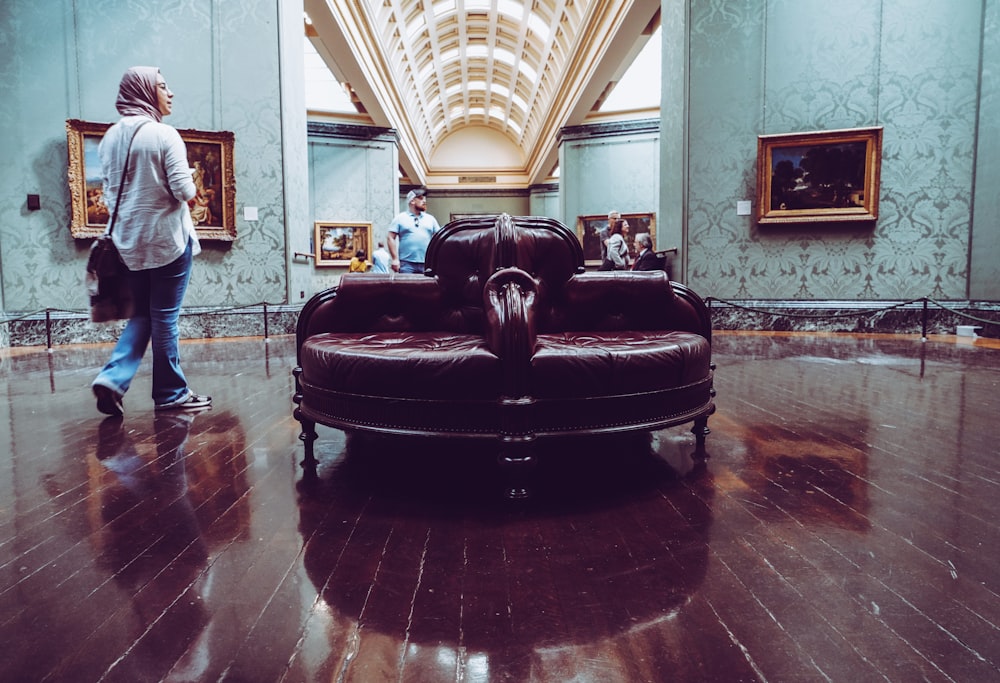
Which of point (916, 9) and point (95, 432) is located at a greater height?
point (916, 9)

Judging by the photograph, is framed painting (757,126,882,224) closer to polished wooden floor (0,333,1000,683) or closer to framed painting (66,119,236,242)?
polished wooden floor (0,333,1000,683)

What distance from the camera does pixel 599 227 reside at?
624 inches

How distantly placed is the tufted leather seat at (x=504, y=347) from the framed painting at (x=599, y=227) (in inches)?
508

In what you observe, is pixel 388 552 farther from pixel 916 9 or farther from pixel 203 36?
pixel 916 9

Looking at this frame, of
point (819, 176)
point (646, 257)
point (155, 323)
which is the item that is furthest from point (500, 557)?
point (819, 176)

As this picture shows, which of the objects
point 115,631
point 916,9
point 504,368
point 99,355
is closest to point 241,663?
point 115,631

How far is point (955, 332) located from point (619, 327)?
290 inches

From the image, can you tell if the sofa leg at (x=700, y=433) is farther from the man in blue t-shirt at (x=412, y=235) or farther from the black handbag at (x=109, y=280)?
the man in blue t-shirt at (x=412, y=235)

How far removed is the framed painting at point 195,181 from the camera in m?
7.55

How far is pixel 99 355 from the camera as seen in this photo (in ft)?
21.1

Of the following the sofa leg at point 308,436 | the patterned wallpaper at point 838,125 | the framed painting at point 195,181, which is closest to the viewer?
the sofa leg at point 308,436

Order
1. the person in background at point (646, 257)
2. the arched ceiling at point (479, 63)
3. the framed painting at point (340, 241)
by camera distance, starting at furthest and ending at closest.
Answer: the framed painting at point (340, 241), the arched ceiling at point (479, 63), the person in background at point (646, 257)

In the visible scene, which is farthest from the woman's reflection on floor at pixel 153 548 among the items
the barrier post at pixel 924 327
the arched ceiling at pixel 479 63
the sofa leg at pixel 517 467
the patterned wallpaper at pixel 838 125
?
the arched ceiling at pixel 479 63

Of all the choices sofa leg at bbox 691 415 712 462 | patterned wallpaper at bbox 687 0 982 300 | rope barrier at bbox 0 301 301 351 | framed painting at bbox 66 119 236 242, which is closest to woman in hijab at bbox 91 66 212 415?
sofa leg at bbox 691 415 712 462
